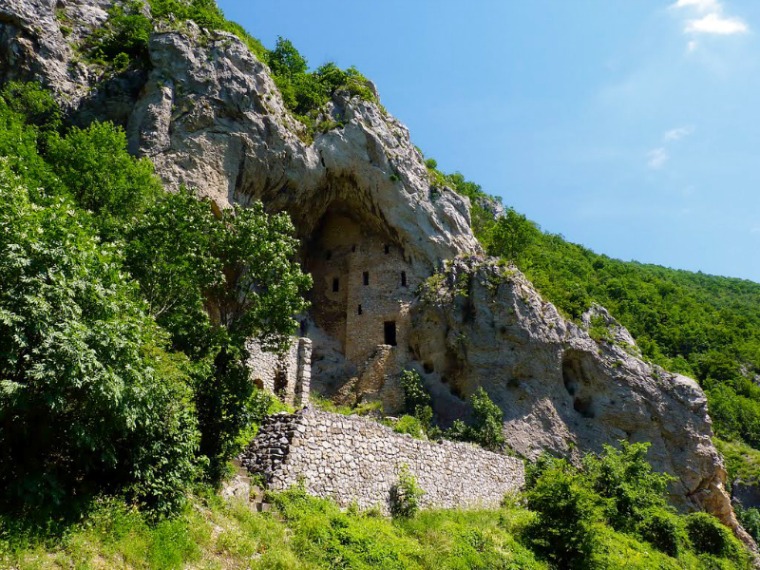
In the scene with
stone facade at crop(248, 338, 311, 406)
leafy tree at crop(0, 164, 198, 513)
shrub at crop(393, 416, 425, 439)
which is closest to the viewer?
leafy tree at crop(0, 164, 198, 513)

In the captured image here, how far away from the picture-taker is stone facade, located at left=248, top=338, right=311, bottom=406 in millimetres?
24969

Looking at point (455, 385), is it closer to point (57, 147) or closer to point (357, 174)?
point (357, 174)

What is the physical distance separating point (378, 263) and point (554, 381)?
11.9m

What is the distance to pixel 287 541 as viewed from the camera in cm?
1097

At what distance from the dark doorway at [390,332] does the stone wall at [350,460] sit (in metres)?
13.2

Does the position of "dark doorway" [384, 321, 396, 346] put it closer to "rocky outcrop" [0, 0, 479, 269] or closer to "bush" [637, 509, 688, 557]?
"rocky outcrop" [0, 0, 479, 269]

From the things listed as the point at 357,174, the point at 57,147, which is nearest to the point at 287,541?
the point at 57,147

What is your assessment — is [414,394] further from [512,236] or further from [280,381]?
[512,236]

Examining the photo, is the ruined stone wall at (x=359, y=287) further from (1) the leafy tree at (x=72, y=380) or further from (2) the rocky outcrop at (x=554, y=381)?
(1) the leafy tree at (x=72, y=380)

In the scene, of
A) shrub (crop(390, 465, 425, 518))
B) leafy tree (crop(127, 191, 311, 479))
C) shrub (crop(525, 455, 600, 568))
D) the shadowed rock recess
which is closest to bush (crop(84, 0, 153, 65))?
the shadowed rock recess

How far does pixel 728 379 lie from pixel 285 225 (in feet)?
170

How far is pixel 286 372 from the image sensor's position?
1030 inches

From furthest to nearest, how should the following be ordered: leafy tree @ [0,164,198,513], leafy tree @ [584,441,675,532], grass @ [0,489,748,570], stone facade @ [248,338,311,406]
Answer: stone facade @ [248,338,311,406] → leafy tree @ [584,441,675,532] → grass @ [0,489,748,570] → leafy tree @ [0,164,198,513]

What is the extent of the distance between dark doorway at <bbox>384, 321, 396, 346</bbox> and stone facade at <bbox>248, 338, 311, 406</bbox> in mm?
5887
